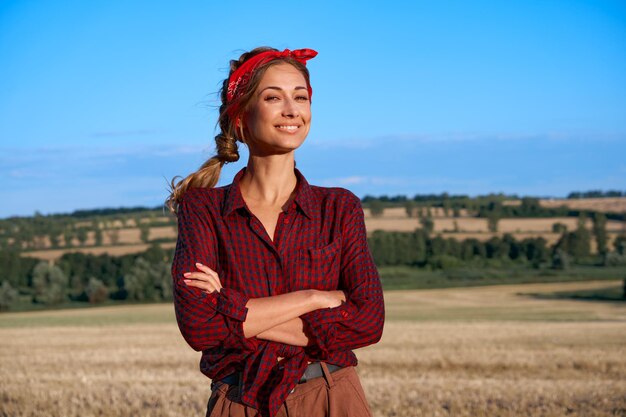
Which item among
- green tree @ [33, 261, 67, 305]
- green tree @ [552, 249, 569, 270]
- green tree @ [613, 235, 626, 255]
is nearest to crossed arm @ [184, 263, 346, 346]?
green tree @ [33, 261, 67, 305]

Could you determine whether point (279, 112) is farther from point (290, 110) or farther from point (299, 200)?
point (299, 200)

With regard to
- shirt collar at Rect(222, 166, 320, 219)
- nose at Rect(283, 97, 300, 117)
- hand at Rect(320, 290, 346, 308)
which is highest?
nose at Rect(283, 97, 300, 117)

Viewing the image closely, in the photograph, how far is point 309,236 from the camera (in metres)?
3.76

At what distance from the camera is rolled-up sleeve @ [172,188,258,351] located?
12.0ft

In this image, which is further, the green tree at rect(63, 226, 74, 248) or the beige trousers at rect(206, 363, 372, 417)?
the green tree at rect(63, 226, 74, 248)

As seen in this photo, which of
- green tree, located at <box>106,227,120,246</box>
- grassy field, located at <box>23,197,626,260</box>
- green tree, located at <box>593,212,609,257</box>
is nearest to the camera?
grassy field, located at <box>23,197,626,260</box>

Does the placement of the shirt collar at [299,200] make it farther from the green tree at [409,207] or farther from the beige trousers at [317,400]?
the green tree at [409,207]

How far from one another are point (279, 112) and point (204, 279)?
758 mm

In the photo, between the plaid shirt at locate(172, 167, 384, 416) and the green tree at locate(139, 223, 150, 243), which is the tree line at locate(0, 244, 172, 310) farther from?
the plaid shirt at locate(172, 167, 384, 416)

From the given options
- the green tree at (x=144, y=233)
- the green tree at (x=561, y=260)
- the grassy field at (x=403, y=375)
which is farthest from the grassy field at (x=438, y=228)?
the grassy field at (x=403, y=375)

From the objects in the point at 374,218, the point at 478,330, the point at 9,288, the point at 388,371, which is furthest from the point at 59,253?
the point at 388,371

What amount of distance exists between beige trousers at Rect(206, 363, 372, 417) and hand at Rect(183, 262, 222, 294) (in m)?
0.39

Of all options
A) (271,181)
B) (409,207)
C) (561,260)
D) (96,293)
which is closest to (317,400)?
(271,181)

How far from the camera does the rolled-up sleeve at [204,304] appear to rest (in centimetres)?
365
